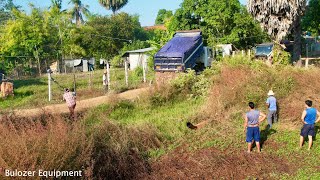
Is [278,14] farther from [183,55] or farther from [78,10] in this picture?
[78,10]

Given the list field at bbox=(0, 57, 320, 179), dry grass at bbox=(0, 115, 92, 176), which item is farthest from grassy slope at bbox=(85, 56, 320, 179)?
dry grass at bbox=(0, 115, 92, 176)

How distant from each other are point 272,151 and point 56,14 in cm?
3299

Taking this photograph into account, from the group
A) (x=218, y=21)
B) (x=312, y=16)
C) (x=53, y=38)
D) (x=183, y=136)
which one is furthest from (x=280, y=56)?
(x=53, y=38)

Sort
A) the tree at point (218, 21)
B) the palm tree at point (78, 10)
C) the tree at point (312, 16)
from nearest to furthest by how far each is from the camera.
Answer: the tree at point (312, 16)
the tree at point (218, 21)
the palm tree at point (78, 10)

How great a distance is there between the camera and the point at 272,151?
8609 mm

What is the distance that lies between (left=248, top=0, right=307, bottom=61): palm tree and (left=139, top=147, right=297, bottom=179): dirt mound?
441 inches

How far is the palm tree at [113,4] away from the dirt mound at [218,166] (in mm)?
57293

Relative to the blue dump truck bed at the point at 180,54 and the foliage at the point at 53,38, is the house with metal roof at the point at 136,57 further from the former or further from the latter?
the blue dump truck bed at the point at 180,54

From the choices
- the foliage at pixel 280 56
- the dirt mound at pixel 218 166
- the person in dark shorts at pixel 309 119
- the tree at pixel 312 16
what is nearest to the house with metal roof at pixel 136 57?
the tree at pixel 312 16

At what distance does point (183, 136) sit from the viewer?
9836 mm

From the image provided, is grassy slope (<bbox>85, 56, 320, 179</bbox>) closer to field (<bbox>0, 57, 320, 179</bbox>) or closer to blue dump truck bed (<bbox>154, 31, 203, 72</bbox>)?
field (<bbox>0, 57, 320, 179</bbox>)

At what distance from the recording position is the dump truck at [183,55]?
17.1m

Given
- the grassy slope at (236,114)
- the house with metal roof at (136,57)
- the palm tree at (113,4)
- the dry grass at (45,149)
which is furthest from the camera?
the palm tree at (113,4)

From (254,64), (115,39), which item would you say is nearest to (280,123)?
(254,64)
